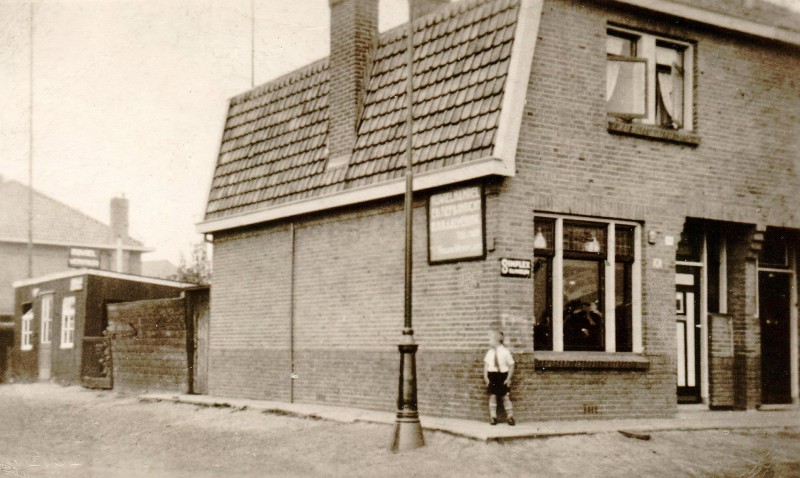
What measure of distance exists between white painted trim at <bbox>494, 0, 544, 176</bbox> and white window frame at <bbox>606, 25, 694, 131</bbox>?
1.76 m

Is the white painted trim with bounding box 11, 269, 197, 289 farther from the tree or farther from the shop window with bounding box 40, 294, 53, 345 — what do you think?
the tree

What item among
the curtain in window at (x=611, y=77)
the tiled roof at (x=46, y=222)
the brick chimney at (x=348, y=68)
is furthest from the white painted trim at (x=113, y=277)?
the tiled roof at (x=46, y=222)

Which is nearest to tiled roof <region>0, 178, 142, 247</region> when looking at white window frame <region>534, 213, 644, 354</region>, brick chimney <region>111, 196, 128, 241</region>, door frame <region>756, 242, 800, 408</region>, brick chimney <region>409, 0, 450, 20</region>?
brick chimney <region>111, 196, 128, 241</region>

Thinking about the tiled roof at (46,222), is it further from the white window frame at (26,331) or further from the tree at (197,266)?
the white window frame at (26,331)

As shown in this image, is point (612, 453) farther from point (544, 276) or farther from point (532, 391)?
point (544, 276)

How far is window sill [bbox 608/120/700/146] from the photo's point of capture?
46.0 ft

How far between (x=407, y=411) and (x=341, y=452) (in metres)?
1.04

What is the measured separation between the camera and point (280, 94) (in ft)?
61.0

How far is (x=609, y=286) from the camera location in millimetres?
14008

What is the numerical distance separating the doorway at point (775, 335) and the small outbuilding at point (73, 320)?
15282 mm

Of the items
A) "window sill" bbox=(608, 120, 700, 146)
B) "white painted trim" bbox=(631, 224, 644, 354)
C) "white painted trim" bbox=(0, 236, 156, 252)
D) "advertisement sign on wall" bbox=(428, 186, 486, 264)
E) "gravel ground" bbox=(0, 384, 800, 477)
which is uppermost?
"window sill" bbox=(608, 120, 700, 146)

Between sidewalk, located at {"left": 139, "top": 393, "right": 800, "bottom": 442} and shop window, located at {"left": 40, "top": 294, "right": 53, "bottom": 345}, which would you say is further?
shop window, located at {"left": 40, "top": 294, "right": 53, "bottom": 345}

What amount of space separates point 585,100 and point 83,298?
55.5 feet

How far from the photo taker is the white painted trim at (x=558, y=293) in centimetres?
1348
